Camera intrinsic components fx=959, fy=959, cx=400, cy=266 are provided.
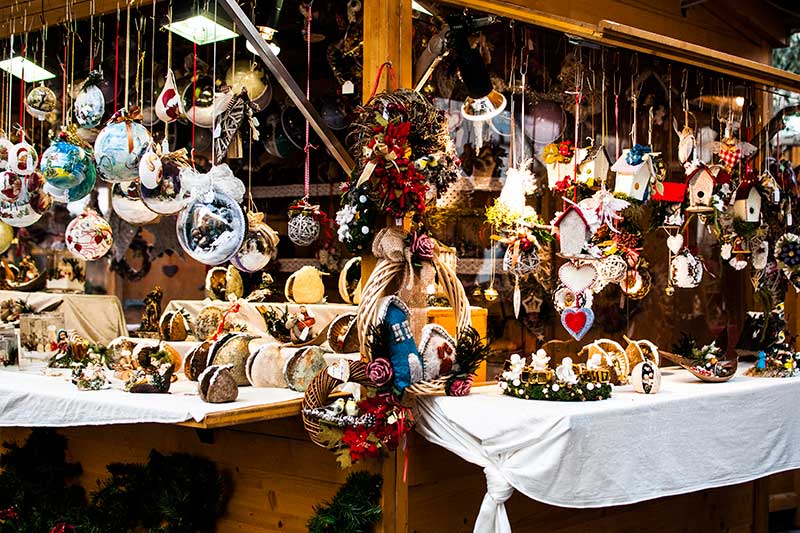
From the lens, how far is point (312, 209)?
430 centimetres

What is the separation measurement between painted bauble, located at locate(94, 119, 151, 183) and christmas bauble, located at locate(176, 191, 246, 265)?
11.4 inches

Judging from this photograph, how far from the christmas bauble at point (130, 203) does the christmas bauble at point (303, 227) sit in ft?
1.98

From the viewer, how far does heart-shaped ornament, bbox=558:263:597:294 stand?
380 centimetres

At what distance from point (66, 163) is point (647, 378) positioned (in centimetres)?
240

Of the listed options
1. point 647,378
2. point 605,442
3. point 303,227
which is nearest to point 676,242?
point 647,378

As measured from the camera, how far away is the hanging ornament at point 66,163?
373 cm

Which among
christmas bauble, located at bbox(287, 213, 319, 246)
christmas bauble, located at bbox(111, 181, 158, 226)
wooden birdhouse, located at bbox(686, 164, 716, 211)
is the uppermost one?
wooden birdhouse, located at bbox(686, 164, 716, 211)

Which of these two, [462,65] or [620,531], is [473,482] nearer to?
[620,531]

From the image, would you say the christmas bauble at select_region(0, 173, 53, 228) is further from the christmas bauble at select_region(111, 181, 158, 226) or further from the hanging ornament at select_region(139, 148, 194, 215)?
the hanging ornament at select_region(139, 148, 194, 215)

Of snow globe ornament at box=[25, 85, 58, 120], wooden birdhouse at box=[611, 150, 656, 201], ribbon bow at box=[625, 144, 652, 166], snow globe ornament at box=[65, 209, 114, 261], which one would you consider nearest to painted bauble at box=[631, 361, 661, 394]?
wooden birdhouse at box=[611, 150, 656, 201]

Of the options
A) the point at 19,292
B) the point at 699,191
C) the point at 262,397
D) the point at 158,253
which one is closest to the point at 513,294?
the point at 699,191

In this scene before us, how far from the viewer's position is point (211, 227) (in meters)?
3.45

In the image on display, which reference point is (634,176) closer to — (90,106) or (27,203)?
(90,106)

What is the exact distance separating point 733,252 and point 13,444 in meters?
3.65
